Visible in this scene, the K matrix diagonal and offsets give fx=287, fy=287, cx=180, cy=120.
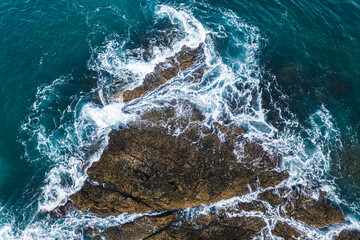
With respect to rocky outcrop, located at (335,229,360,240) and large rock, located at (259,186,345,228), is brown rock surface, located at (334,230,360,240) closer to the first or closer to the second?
rocky outcrop, located at (335,229,360,240)

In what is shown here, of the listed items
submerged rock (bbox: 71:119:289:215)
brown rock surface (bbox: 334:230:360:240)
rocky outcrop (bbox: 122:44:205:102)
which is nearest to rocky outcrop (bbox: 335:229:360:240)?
brown rock surface (bbox: 334:230:360:240)

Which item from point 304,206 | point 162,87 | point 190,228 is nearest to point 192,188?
point 190,228

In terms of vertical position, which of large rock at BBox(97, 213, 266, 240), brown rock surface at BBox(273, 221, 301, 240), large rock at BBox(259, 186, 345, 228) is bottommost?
large rock at BBox(97, 213, 266, 240)

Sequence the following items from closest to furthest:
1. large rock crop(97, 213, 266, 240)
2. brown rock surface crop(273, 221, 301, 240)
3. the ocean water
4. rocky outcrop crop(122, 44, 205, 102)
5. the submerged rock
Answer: large rock crop(97, 213, 266, 240)
brown rock surface crop(273, 221, 301, 240)
the submerged rock
the ocean water
rocky outcrop crop(122, 44, 205, 102)

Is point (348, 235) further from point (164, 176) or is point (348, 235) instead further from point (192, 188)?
point (164, 176)

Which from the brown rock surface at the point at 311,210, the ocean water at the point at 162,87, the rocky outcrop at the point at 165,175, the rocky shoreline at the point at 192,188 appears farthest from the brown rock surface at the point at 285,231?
the rocky outcrop at the point at 165,175

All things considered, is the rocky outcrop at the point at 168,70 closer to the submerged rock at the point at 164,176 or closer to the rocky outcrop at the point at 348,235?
the submerged rock at the point at 164,176

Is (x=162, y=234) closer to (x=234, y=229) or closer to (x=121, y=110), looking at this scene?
(x=234, y=229)
